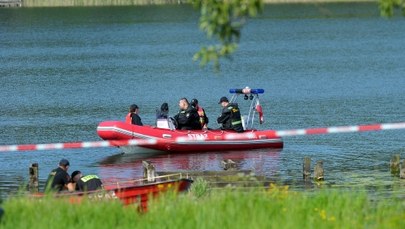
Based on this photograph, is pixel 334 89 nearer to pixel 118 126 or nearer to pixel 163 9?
pixel 118 126

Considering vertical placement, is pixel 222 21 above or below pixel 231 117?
above

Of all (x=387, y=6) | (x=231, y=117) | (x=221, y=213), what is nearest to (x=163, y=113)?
(x=231, y=117)

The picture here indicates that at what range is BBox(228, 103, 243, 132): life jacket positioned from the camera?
93.8 ft

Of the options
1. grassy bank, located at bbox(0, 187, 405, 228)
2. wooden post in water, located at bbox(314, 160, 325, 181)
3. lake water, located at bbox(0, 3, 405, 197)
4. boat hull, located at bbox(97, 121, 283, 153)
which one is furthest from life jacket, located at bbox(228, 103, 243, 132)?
grassy bank, located at bbox(0, 187, 405, 228)

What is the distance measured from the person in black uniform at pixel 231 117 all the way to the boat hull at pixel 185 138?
162mm

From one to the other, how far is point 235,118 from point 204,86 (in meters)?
19.9

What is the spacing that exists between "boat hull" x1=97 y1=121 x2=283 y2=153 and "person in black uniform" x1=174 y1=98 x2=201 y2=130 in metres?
0.26

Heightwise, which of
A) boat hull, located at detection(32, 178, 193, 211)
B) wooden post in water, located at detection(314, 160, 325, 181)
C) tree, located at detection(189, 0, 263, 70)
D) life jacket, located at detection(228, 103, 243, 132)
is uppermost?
tree, located at detection(189, 0, 263, 70)

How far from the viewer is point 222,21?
12.3 meters

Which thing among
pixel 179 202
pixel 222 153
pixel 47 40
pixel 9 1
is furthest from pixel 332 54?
pixel 9 1

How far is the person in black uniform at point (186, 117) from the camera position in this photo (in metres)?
28.7

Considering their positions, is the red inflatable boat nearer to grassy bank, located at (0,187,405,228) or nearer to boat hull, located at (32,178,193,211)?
boat hull, located at (32,178,193,211)

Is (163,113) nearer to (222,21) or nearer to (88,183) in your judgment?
(88,183)

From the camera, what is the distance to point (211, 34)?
12.2 meters
